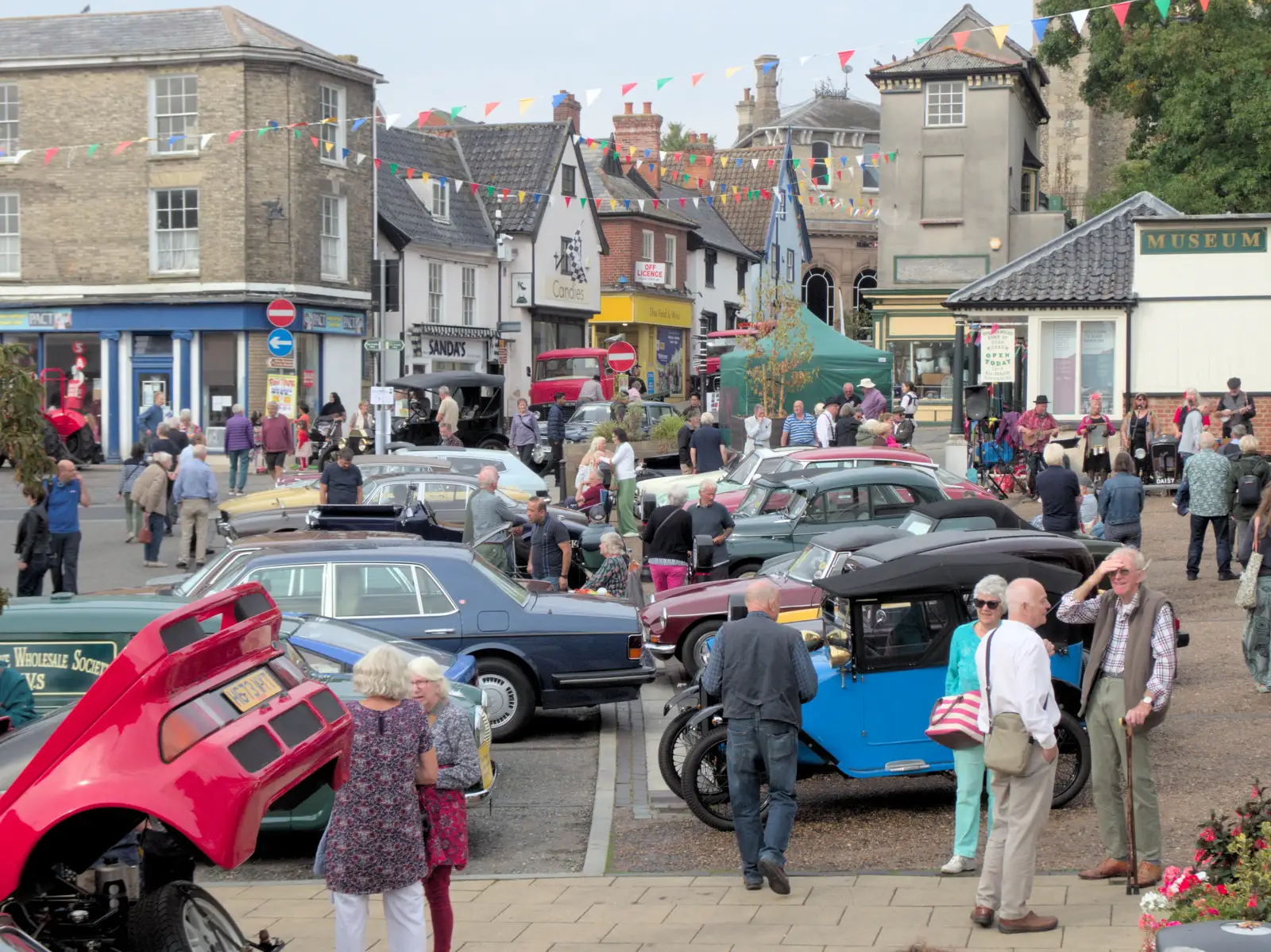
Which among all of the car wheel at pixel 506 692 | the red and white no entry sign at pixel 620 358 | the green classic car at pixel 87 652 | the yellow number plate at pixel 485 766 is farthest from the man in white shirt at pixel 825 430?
the yellow number plate at pixel 485 766

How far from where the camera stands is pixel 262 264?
35.2 m

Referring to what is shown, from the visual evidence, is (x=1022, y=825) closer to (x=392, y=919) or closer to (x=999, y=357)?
(x=392, y=919)

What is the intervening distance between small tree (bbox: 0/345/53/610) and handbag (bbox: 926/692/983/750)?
4.66 metres

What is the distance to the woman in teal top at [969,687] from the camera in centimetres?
804

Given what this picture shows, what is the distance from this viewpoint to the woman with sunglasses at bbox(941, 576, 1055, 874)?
8.04 metres

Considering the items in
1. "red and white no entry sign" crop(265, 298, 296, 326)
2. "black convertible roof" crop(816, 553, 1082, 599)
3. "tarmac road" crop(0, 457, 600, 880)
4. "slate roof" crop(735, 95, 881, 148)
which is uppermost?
"slate roof" crop(735, 95, 881, 148)

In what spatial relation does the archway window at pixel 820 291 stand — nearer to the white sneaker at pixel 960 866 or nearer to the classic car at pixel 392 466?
the classic car at pixel 392 466

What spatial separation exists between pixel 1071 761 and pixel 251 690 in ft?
20.7

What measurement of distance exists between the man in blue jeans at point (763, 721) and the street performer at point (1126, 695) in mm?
1546

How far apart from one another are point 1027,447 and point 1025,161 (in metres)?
25.5

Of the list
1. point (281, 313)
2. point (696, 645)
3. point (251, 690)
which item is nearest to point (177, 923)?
point (251, 690)

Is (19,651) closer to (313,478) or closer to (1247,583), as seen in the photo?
(1247,583)

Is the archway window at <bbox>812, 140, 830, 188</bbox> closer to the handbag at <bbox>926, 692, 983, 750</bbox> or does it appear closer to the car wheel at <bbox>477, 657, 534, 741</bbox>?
the car wheel at <bbox>477, 657, 534, 741</bbox>

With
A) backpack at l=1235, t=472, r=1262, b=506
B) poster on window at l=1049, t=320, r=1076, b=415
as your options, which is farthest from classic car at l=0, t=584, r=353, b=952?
poster on window at l=1049, t=320, r=1076, b=415
